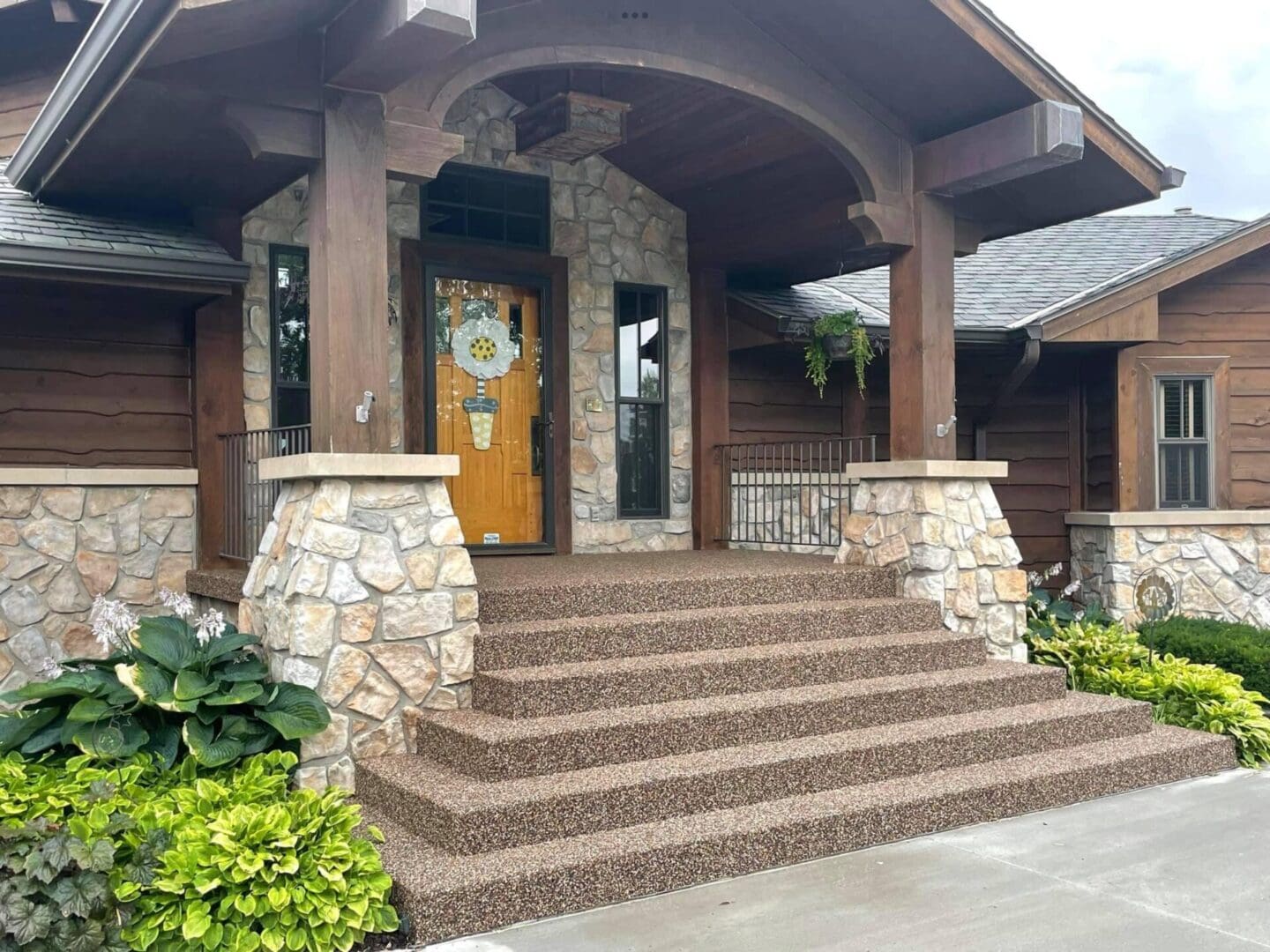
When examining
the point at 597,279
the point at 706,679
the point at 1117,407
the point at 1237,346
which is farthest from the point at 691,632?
the point at 1237,346

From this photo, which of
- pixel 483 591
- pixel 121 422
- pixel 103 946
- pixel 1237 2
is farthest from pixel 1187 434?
pixel 1237 2

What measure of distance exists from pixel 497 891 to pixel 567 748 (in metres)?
0.83

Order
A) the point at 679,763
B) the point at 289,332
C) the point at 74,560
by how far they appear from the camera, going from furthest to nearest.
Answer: the point at 289,332
the point at 74,560
the point at 679,763

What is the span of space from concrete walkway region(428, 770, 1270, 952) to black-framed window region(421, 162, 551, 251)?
476 cm

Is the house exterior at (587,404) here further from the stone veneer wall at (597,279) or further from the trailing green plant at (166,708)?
the trailing green plant at (166,708)

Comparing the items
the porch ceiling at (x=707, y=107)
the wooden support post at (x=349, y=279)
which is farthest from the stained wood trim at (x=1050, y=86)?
the wooden support post at (x=349, y=279)

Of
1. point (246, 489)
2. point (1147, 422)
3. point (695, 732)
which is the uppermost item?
point (1147, 422)

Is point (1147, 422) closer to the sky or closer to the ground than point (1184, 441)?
closer to the sky

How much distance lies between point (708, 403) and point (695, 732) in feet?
13.2

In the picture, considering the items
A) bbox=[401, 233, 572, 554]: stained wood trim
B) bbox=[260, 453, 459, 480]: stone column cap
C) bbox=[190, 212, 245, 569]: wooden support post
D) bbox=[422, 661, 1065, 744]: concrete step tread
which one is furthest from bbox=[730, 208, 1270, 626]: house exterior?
bbox=[260, 453, 459, 480]: stone column cap

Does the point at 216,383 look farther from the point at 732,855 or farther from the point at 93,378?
the point at 732,855

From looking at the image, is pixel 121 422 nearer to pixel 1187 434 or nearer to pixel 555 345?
pixel 555 345

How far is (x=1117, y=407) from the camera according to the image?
8.91 meters

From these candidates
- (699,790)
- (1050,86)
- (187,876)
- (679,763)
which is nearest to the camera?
(187,876)
